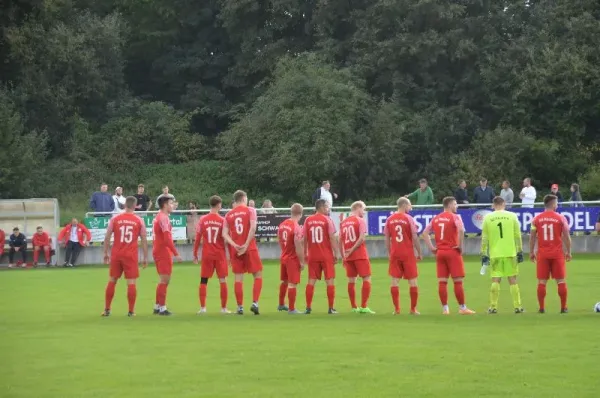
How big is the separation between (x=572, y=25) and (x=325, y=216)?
4168 cm

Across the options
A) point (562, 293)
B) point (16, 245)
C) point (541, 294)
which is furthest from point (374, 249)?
point (562, 293)

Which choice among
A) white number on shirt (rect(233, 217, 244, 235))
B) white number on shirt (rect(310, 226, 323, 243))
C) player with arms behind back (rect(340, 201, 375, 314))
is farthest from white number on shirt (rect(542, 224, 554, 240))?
white number on shirt (rect(233, 217, 244, 235))

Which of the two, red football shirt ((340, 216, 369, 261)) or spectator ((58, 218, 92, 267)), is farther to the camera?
spectator ((58, 218, 92, 267))

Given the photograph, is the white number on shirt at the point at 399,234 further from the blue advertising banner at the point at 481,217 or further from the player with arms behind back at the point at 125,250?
the blue advertising banner at the point at 481,217

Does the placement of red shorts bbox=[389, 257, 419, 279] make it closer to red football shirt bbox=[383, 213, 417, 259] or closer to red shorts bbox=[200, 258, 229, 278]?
red football shirt bbox=[383, 213, 417, 259]

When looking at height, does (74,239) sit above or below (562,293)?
above

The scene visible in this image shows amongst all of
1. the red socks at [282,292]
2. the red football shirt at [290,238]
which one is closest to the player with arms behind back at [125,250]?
the red football shirt at [290,238]

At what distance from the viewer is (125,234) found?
21031 mm

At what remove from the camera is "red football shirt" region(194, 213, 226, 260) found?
71.7 feet

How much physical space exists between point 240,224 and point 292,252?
1.05m

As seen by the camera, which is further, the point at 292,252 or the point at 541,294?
the point at 292,252

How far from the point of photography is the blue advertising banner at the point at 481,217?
38.9m

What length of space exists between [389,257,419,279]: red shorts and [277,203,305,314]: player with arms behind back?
1.62 m

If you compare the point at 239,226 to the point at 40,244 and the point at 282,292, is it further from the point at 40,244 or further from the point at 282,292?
the point at 40,244
